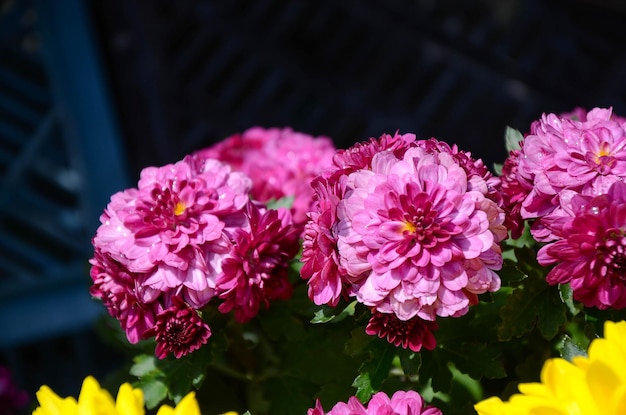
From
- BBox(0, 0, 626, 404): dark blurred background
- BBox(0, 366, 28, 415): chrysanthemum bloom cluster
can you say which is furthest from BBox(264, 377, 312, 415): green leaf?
BBox(0, 0, 626, 404): dark blurred background

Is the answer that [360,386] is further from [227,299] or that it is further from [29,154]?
[29,154]

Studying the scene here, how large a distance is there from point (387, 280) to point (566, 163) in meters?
0.21

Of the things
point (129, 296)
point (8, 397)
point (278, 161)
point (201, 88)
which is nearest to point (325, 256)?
point (129, 296)

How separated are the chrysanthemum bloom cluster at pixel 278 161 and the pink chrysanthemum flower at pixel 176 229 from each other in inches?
6.4

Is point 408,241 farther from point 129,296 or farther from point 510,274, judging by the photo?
point 129,296

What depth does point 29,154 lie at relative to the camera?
260cm

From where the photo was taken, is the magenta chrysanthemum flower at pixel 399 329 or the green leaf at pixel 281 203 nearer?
the magenta chrysanthemum flower at pixel 399 329

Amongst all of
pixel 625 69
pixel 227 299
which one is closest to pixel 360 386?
pixel 227 299

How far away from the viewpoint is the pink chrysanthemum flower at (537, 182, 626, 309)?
74 cm

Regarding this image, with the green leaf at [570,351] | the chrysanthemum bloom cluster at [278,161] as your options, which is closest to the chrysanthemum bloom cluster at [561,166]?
A: the green leaf at [570,351]

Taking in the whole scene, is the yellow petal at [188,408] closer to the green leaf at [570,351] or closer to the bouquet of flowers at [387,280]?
the bouquet of flowers at [387,280]

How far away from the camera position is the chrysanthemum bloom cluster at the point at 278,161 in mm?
1126

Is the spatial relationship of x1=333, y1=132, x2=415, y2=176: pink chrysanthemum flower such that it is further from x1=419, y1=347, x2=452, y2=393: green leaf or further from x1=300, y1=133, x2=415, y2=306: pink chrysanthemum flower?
x1=419, y1=347, x2=452, y2=393: green leaf

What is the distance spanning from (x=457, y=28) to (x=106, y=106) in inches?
49.9
